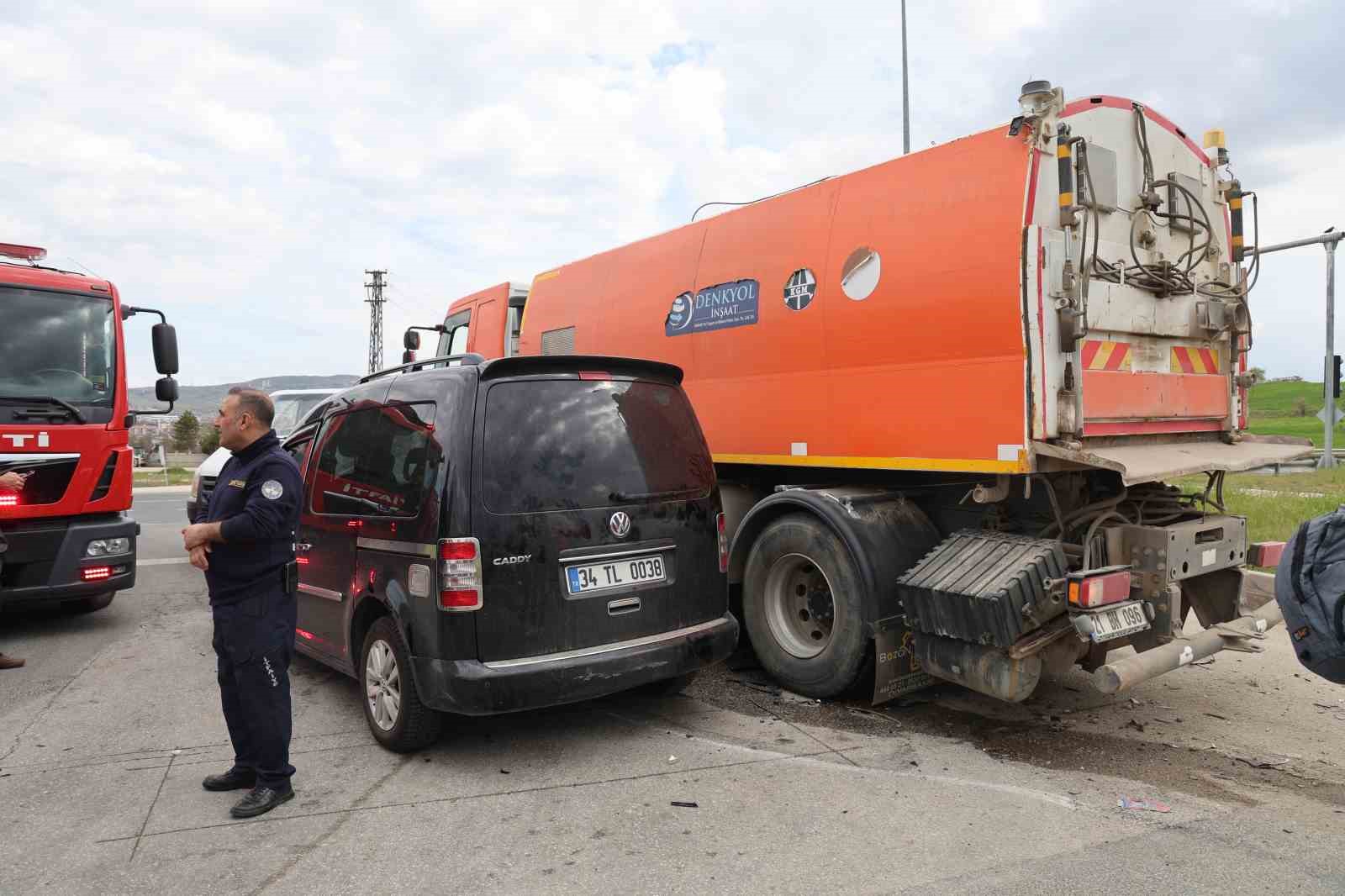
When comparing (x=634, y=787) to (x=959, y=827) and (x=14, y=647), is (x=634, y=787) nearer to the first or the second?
(x=959, y=827)

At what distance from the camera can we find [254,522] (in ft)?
11.8

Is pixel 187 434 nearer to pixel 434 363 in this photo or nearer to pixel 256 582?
pixel 434 363

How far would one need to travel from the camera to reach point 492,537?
398 cm

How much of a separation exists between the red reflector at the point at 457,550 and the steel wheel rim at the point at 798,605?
6.99 feet

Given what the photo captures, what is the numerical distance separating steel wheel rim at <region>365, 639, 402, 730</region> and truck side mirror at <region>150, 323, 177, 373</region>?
4.65m

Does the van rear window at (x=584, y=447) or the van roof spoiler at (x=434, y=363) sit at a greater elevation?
the van roof spoiler at (x=434, y=363)

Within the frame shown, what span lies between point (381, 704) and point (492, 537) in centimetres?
116

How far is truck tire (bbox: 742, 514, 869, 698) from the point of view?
193 inches

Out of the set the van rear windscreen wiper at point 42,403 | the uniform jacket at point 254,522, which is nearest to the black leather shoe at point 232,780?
the uniform jacket at point 254,522

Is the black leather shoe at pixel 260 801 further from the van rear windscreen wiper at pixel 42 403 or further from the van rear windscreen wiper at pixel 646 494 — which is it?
the van rear windscreen wiper at pixel 42 403

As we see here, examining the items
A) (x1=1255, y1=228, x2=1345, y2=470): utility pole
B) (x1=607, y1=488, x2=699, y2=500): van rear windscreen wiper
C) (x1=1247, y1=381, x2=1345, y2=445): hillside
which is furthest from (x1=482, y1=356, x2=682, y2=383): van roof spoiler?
(x1=1247, y1=381, x2=1345, y2=445): hillside

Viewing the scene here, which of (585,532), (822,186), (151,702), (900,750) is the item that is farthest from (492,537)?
(822,186)

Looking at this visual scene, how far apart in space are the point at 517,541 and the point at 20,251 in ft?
20.5

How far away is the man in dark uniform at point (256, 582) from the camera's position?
3.65 m
